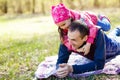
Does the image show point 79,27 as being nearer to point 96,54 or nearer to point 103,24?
point 96,54

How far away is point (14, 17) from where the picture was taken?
19.2m

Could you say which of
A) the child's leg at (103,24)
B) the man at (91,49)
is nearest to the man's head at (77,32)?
the man at (91,49)

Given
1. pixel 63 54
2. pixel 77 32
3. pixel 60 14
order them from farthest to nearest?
1. pixel 63 54
2. pixel 60 14
3. pixel 77 32

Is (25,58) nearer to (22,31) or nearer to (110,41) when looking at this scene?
(110,41)

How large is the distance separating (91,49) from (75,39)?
0.45m

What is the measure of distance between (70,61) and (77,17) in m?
1.08

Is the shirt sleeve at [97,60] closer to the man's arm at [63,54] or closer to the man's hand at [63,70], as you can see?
the man's hand at [63,70]

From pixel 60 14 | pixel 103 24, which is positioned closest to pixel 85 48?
pixel 60 14

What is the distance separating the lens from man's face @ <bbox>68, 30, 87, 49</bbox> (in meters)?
5.60

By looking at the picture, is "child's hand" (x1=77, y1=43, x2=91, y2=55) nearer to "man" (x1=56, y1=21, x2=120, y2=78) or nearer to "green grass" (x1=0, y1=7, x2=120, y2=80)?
"man" (x1=56, y1=21, x2=120, y2=78)

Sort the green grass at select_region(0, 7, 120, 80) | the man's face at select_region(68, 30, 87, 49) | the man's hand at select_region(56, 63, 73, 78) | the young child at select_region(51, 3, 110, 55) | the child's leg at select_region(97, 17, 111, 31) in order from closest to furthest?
the man's face at select_region(68, 30, 87, 49) < the young child at select_region(51, 3, 110, 55) < the man's hand at select_region(56, 63, 73, 78) < the child's leg at select_region(97, 17, 111, 31) < the green grass at select_region(0, 7, 120, 80)

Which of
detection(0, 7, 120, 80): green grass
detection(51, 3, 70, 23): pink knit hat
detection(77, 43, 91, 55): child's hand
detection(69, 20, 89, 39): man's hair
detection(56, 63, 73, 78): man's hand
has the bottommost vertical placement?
detection(0, 7, 120, 80): green grass

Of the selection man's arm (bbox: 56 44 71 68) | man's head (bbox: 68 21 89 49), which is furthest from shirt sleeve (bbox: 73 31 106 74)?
man's arm (bbox: 56 44 71 68)

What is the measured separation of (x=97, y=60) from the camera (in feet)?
19.3
